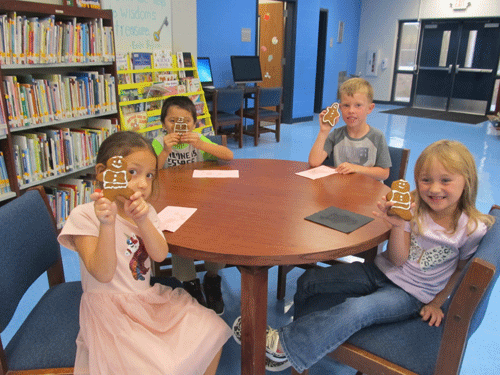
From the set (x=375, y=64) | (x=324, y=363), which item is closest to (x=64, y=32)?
(x=324, y=363)

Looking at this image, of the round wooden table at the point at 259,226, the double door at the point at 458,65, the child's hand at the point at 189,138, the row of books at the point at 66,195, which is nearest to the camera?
the round wooden table at the point at 259,226

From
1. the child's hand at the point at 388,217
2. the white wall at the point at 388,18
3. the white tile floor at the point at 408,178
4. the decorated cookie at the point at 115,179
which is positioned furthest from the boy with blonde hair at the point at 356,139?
the white wall at the point at 388,18

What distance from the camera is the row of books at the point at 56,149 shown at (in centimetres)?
252

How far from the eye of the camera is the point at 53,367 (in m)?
1.04

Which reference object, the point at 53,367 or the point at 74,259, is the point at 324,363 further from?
the point at 74,259

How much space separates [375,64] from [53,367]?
34.6 feet

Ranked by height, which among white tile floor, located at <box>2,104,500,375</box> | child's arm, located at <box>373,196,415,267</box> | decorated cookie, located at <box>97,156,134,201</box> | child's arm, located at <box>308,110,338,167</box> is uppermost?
decorated cookie, located at <box>97,156,134,201</box>

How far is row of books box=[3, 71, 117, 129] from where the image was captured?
7.84 feet

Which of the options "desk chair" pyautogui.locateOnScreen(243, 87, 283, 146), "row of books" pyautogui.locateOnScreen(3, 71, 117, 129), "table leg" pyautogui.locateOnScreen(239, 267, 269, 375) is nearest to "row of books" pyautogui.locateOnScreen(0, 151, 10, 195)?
"row of books" pyautogui.locateOnScreen(3, 71, 117, 129)

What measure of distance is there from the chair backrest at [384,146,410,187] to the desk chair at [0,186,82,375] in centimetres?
161

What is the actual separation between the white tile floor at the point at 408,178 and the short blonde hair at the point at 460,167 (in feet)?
2.69

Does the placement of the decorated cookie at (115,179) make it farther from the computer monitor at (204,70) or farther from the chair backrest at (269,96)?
the chair backrest at (269,96)

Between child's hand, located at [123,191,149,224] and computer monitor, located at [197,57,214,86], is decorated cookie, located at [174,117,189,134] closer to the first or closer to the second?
child's hand, located at [123,191,149,224]

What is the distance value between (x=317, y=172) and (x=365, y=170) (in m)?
0.24
